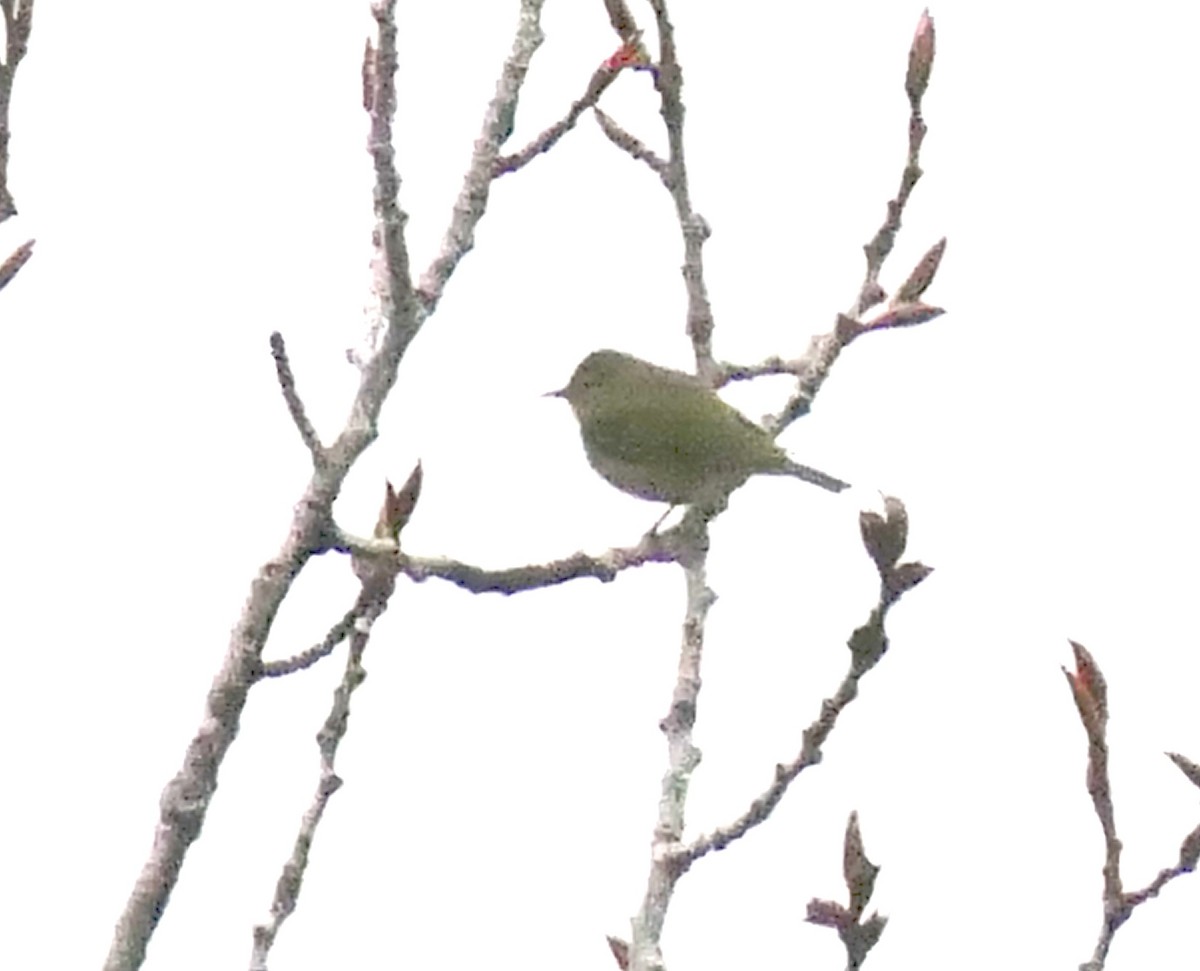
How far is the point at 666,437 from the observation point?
3.75 meters

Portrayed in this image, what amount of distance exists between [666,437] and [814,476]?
36cm

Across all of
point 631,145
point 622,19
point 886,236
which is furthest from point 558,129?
point 886,236

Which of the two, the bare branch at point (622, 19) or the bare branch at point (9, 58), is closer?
the bare branch at point (9, 58)

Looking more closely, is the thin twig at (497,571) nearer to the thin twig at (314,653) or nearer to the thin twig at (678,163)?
the thin twig at (314,653)

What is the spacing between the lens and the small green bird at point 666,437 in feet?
11.6

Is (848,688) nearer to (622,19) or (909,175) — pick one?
(909,175)

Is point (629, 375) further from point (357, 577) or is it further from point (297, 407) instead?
point (297, 407)

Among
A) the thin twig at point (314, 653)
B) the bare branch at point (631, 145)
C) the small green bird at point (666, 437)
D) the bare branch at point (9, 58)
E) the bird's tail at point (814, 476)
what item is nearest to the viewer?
the bare branch at point (9, 58)

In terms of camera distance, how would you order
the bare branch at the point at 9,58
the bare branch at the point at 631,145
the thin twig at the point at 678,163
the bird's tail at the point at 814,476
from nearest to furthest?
the bare branch at the point at 9,58
the thin twig at the point at 678,163
the bare branch at the point at 631,145
the bird's tail at the point at 814,476

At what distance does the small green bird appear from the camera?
352 centimetres

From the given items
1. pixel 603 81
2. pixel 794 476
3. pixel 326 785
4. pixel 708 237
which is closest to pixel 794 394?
pixel 708 237

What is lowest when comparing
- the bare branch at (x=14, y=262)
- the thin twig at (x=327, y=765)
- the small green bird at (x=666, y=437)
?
the thin twig at (x=327, y=765)

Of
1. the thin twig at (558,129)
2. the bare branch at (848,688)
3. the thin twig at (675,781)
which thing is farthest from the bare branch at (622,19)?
the bare branch at (848,688)

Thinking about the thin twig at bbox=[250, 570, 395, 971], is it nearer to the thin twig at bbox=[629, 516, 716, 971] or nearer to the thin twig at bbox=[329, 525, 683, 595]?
the thin twig at bbox=[329, 525, 683, 595]
